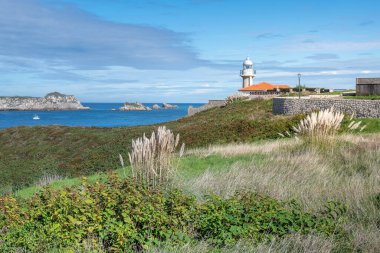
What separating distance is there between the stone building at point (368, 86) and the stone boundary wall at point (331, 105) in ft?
22.2

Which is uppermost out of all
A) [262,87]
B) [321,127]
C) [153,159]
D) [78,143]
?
[262,87]

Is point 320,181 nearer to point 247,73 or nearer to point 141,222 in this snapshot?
point 141,222

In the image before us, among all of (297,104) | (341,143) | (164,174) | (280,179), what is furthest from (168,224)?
(297,104)

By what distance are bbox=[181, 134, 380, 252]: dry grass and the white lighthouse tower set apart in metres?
68.4

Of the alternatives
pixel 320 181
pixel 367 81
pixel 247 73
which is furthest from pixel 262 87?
pixel 320 181

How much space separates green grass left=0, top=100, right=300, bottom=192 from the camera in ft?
71.7

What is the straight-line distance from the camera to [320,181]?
10.0 metres

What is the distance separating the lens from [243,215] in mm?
7297

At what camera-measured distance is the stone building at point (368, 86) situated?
39375mm

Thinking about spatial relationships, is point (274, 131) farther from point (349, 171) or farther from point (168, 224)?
point (168, 224)

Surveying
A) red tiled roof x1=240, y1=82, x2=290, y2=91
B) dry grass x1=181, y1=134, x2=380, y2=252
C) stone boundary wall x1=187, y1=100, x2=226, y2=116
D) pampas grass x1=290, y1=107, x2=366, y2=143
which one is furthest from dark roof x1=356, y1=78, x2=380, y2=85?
red tiled roof x1=240, y1=82, x2=290, y2=91

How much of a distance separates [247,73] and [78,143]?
168ft

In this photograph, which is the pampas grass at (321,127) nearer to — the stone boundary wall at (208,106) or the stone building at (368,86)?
the stone building at (368,86)

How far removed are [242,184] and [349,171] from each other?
308 cm
